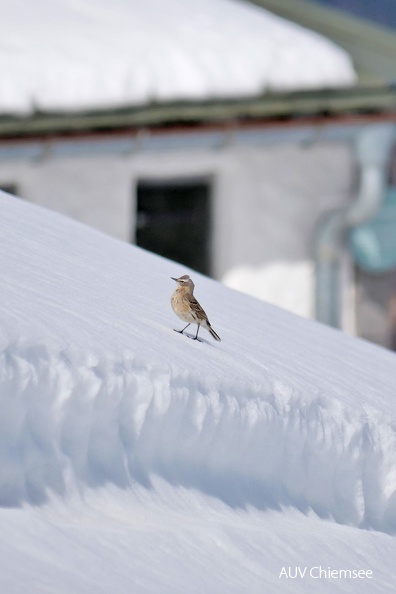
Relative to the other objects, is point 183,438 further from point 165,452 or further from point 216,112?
point 216,112

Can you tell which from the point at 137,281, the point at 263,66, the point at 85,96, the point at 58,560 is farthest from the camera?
the point at 263,66

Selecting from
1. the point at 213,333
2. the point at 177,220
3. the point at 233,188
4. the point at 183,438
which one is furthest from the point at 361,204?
the point at 183,438

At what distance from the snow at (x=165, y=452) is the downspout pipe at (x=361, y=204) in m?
4.17

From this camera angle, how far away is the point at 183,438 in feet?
13.1

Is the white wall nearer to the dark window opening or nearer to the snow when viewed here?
the dark window opening

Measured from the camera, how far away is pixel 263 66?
867cm

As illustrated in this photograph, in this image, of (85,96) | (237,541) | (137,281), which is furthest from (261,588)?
(85,96)

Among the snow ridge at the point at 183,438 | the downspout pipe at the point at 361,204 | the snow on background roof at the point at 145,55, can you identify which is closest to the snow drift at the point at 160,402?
the snow ridge at the point at 183,438

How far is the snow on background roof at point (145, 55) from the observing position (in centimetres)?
793

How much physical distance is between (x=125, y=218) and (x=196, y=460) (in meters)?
Answer: 4.57

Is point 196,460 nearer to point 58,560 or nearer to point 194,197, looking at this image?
point 58,560

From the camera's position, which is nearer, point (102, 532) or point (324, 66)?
point (102, 532)

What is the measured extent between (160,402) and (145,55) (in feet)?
15.3

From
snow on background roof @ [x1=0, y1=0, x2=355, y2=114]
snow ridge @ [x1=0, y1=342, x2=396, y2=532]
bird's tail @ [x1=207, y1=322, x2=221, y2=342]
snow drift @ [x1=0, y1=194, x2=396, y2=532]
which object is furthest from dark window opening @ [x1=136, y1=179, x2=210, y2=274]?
snow ridge @ [x1=0, y1=342, x2=396, y2=532]
